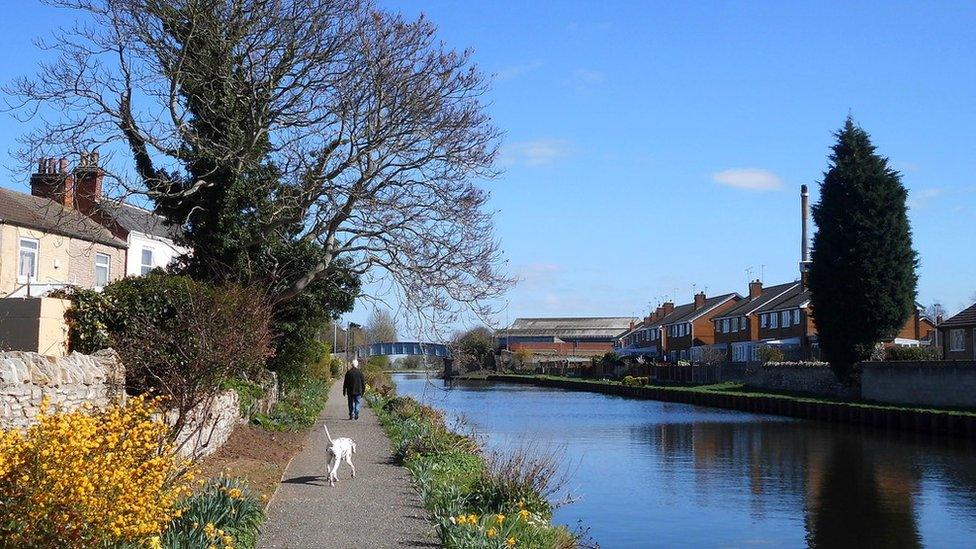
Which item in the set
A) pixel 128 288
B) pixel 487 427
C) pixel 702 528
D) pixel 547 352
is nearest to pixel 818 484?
pixel 702 528

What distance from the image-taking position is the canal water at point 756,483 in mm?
19156

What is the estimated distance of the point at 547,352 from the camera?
15038 cm

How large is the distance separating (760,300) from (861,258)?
35.5 meters

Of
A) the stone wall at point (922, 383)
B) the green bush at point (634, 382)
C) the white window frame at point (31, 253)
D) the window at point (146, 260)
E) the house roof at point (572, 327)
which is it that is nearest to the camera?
the white window frame at point (31, 253)

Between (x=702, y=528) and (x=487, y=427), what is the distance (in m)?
18.6

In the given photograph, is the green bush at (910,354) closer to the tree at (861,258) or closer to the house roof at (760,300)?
the tree at (861,258)

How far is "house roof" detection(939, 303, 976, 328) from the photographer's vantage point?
51.4 m

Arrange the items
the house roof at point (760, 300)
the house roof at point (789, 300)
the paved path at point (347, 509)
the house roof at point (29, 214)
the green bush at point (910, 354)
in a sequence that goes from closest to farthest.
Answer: the paved path at point (347, 509)
the house roof at point (29, 214)
the green bush at point (910, 354)
the house roof at point (789, 300)
the house roof at point (760, 300)

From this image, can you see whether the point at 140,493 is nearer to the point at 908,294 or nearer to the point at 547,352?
the point at 908,294

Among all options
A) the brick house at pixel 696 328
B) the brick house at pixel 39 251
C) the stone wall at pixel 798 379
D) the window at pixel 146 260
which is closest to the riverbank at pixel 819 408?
the stone wall at pixel 798 379

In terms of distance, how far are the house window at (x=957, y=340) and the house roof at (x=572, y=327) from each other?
10948 cm

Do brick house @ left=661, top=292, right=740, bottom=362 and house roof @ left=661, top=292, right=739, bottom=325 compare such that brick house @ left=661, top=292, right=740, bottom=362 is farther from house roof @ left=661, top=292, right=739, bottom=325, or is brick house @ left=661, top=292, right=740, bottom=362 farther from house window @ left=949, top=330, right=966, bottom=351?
house window @ left=949, top=330, right=966, bottom=351

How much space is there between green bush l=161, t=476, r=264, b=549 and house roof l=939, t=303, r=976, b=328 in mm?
47839

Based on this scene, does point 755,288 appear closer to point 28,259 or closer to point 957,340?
point 957,340
